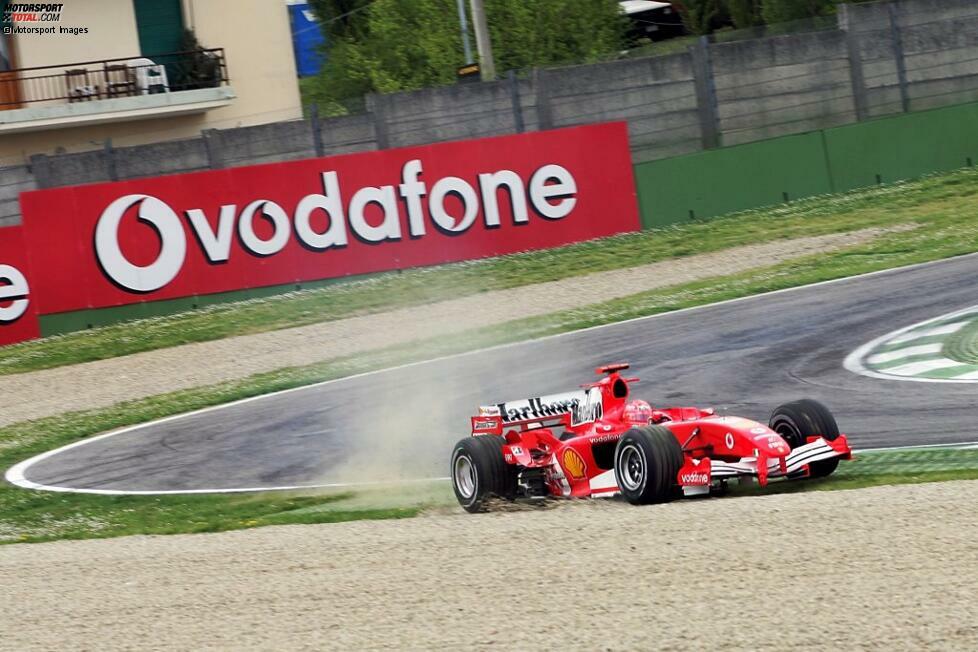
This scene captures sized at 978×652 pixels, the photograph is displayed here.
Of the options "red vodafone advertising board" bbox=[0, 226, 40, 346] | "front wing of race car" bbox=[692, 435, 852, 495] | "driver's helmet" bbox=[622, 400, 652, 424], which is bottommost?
Result: "front wing of race car" bbox=[692, 435, 852, 495]

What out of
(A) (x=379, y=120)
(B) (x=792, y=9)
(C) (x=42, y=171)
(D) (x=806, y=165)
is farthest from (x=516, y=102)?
(B) (x=792, y=9)

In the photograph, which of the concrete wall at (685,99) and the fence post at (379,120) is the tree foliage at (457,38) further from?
the fence post at (379,120)

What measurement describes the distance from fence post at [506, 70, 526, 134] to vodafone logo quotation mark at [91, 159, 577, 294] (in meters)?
1.85

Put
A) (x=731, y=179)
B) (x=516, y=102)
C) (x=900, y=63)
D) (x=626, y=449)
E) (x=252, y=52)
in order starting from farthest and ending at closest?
1. (x=252, y=52)
2. (x=900, y=63)
3. (x=731, y=179)
4. (x=516, y=102)
5. (x=626, y=449)

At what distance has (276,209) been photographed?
23672mm

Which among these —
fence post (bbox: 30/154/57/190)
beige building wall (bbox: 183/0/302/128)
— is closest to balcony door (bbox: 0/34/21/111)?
beige building wall (bbox: 183/0/302/128)

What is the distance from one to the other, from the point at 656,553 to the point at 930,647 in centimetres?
211

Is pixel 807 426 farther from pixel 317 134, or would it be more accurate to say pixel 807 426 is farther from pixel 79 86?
pixel 79 86

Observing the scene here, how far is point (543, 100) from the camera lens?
2672 cm

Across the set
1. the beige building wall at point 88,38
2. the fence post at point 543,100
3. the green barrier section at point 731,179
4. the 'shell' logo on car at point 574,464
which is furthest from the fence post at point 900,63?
the 'shell' logo on car at point 574,464

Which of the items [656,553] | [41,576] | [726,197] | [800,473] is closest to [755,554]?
[656,553]

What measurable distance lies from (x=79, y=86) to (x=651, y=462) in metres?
27.9

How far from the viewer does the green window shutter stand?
34938mm

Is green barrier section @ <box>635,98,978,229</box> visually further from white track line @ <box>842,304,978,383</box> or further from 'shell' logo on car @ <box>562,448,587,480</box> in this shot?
'shell' logo on car @ <box>562,448,587,480</box>
